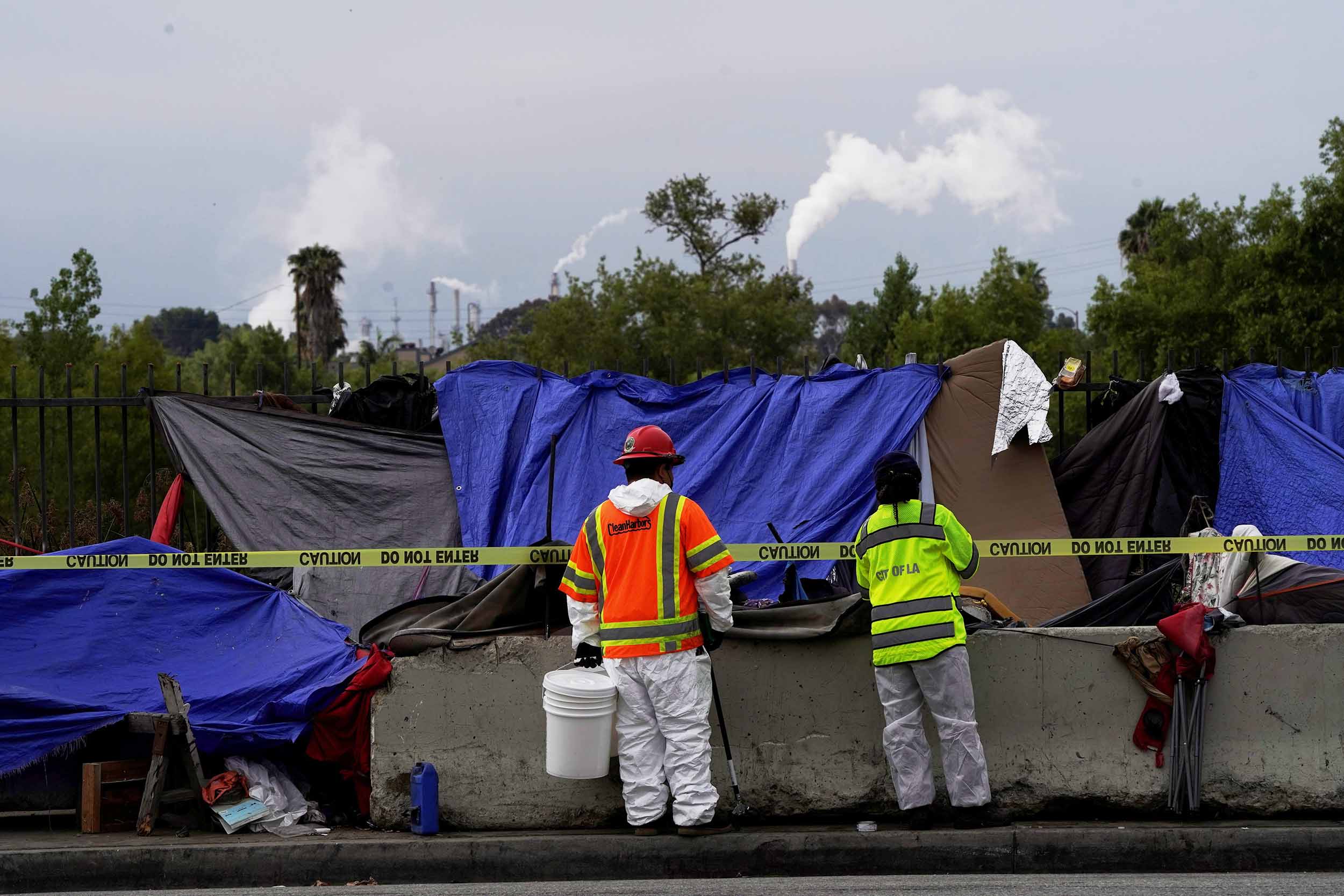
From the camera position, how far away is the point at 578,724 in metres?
5.57

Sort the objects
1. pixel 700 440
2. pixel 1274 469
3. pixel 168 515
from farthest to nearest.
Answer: pixel 700 440 < pixel 1274 469 < pixel 168 515

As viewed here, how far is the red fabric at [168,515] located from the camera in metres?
8.26

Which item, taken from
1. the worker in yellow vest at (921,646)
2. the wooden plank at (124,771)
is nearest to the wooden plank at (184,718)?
the wooden plank at (124,771)

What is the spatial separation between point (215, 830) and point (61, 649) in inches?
51.4

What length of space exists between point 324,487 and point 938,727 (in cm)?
463

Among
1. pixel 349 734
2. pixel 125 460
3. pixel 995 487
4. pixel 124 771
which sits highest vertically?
pixel 125 460

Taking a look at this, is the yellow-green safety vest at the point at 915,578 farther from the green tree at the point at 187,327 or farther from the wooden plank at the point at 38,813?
the green tree at the point at 187,327

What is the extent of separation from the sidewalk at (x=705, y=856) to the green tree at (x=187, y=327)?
132069mm

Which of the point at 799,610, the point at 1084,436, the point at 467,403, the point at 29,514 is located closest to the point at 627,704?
the point at 799,610

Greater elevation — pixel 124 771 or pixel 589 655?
pixel 589 655

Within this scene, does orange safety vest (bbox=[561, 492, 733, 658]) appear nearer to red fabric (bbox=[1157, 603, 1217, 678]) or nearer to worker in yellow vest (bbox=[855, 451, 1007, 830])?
worker in yellow vest (bbox=[855, 451, 1007, 830])

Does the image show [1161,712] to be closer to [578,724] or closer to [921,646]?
[921,646]

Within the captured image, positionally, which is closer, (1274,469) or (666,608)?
(666,608)

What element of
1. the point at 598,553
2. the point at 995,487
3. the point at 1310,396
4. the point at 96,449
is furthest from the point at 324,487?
the point at 1310,396
